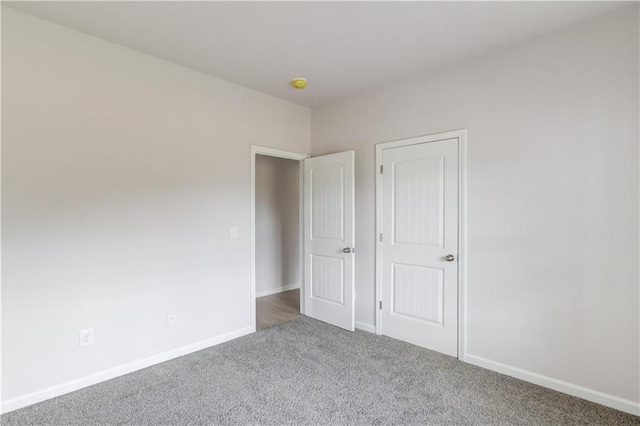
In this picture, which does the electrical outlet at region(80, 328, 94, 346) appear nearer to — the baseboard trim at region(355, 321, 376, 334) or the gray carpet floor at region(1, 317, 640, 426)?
the gray carpet floor at region(1, 317, 640, 426)

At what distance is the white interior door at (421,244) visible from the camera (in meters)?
2.85

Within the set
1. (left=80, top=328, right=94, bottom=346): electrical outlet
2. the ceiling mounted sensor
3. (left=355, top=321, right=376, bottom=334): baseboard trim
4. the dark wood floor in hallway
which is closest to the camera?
(left=80, top=328, right=94, bottom=346): electrical outlet

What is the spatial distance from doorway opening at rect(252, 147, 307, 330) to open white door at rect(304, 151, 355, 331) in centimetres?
88

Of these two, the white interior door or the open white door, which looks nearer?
the white interior door

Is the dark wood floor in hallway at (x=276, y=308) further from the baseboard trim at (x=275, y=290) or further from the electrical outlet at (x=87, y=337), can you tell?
the electrical outlet at (x=87, y=337)

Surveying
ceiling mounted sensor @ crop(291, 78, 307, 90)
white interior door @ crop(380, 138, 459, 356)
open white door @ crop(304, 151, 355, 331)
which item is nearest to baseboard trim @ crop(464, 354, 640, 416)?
white interior door @ crop(380, 138, 459, 356)

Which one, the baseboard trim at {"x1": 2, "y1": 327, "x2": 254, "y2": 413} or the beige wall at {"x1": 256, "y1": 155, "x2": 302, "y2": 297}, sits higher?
the beige wall at {"x1": 256, "y1": 155, "x2": 302, "y2": 297}

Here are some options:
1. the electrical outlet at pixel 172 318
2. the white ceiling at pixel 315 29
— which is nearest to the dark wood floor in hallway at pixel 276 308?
the electrical outlet at pixel 172 318

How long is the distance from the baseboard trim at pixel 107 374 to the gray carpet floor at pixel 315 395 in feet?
0.18

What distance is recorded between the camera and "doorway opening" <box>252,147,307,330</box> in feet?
16.3

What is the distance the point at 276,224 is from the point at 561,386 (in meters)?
3.93

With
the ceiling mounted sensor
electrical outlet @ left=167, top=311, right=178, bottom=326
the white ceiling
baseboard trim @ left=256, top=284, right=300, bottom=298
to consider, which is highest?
the white ceiling

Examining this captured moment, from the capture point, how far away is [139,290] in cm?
264

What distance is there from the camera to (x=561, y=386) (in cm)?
230
